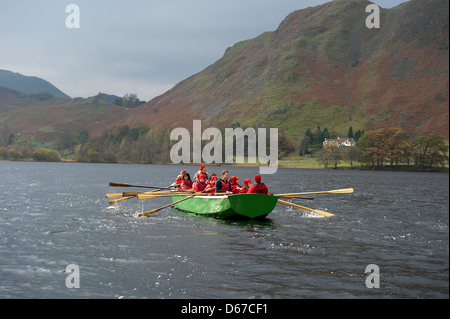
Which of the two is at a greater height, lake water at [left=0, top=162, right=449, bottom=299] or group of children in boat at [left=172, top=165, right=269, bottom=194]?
group of children in boat at [left=172, top=165, right=269, bottom=194]

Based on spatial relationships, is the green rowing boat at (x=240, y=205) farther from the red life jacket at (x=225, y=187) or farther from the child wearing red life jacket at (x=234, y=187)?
the child wearing red life jacket at (x=234, y=187)

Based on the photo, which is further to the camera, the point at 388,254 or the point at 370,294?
the point at 388,254

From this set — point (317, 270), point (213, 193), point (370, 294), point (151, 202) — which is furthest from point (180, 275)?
point (151, 202)

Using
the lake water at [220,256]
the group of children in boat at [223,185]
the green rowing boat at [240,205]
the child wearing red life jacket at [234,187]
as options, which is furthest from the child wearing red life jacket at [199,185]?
the child wearing red life jacket at [234,187]

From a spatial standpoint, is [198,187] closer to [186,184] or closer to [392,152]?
[186,184]

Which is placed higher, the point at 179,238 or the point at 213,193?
the point at 213,193

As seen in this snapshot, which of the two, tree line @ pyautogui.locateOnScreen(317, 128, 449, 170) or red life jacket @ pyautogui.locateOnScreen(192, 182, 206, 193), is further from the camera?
tree line @ pyautogui.locateOnScreen(317, 128, 449, 170)

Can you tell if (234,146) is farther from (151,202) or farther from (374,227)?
(374,227)

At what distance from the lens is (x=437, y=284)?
542 inches

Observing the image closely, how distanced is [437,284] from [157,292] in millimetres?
9351

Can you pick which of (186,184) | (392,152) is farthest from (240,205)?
(392,152)

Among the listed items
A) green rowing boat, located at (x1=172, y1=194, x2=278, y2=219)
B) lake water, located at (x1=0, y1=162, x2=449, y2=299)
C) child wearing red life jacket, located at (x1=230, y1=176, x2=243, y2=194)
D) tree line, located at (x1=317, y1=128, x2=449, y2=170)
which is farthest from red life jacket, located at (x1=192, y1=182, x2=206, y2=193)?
tree line, located at (x1=317, y1=128, x2=449, y2=170)

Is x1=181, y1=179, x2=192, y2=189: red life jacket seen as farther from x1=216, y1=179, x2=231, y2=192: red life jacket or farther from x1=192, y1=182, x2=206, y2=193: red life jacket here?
x1=216, y1=179, x2=231, y2=192: red life jacket

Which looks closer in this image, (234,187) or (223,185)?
(223,185)
